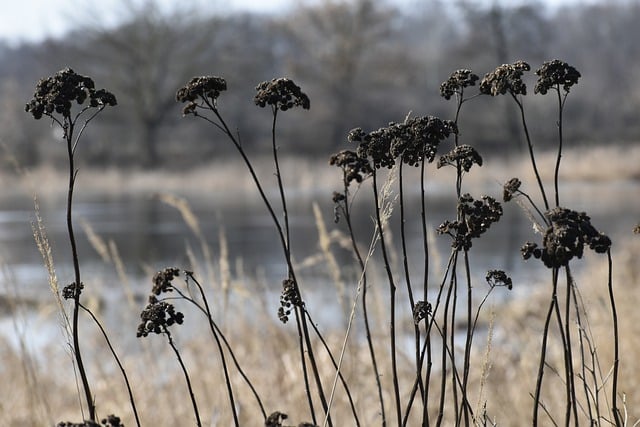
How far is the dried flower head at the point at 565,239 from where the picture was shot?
0.96 metres

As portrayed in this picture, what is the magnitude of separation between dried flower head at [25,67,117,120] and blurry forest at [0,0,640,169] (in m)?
26.4

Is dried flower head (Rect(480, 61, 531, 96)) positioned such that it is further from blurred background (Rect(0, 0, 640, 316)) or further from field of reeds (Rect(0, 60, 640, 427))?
blurred background (Rect(0, 0, 640, 316))

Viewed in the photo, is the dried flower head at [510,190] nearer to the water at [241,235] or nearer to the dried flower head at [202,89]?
the dried flower head at [202,89]

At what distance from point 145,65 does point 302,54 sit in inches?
360

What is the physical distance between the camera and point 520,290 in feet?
25.2

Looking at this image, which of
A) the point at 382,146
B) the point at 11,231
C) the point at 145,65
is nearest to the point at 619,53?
the point at 145,65

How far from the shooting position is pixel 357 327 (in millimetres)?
5113

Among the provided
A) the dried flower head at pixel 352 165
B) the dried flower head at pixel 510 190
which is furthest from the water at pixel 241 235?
the dried flower head at pixel 510 190

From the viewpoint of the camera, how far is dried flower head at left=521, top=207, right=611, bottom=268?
3.16 feet

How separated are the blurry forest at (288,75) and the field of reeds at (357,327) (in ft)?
66.4

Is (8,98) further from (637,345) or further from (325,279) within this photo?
(637,345)

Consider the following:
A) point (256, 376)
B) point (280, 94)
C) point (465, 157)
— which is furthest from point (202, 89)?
point (256, 376)

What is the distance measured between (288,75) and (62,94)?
31625mm

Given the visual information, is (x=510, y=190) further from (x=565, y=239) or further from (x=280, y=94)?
(x=280, y=94)
